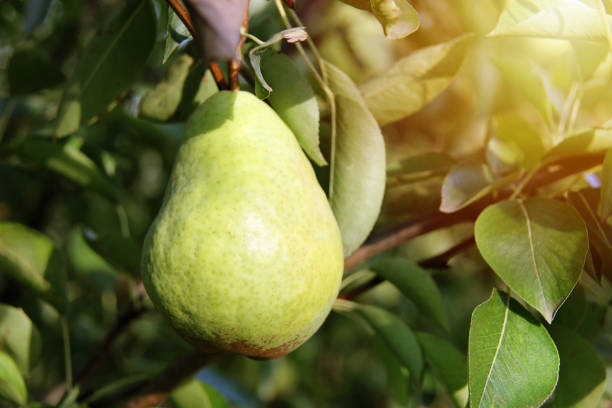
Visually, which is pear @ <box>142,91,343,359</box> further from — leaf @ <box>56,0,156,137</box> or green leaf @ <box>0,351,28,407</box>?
green leaf @ <box>0,351,28,407</box>

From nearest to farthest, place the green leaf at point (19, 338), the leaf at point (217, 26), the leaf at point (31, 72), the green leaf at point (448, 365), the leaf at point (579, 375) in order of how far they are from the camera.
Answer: the leaf at point (217, 26) → the leaf at point (579, 375) → the green leaf at point (448, 365) → the green leaf at point (19, 338) → the leaf at point (31, 72)

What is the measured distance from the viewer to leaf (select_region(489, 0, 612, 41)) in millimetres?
644

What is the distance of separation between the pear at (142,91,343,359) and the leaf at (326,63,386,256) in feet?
0.18

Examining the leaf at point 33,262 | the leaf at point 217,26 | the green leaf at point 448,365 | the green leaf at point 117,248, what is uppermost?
the leaf at point 217,26

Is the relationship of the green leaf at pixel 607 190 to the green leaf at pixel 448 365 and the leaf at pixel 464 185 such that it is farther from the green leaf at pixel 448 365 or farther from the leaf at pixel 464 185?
the green leaf at pixel 448 365

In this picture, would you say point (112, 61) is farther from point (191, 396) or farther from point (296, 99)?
point (191, 396)

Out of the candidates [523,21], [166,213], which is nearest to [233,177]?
[166,213]

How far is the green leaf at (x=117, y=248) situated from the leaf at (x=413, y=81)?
50cm

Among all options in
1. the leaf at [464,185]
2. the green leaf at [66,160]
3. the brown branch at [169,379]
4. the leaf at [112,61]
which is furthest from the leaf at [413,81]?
the green leaf at [66,160]

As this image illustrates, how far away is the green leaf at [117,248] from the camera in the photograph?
3.34 ft

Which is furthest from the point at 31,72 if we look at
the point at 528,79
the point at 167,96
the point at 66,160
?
the point at 528,79

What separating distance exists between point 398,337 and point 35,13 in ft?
2.32

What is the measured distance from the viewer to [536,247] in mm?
675

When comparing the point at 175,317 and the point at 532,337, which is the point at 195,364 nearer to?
the point at 175,317
